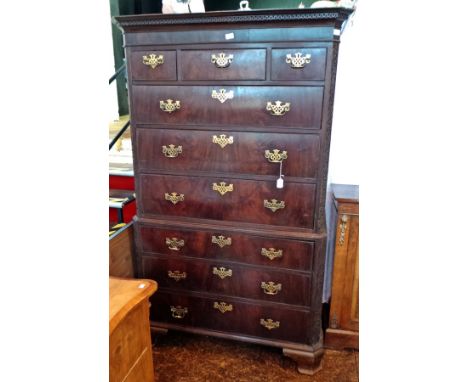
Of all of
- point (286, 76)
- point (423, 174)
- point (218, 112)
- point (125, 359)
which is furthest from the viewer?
point (218, 112)

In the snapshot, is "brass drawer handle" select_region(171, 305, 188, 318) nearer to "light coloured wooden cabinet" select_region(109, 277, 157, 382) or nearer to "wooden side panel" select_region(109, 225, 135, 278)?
"wooden side panel" select_region(109, 225, 135, 278)

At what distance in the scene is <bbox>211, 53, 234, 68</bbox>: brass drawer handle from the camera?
1418mm

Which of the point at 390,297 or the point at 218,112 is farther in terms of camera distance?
the point at 218,112

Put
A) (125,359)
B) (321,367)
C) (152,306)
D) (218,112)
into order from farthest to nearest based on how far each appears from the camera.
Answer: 1. (152,306)
2. (321,367)
3. (218,112)
4. (125,359)

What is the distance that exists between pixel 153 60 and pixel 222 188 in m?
0.65

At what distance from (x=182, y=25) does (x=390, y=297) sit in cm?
139

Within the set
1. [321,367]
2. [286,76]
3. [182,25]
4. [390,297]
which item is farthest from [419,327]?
[321,367]

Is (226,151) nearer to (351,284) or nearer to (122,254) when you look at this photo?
(122,254)

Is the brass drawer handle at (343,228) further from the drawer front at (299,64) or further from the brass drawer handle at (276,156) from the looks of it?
the drawer front at (299,64)

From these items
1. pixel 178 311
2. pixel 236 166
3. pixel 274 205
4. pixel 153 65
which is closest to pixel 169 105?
pixel 153 65

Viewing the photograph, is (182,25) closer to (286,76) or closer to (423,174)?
(286,76)

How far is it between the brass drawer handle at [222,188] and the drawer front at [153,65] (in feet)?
1.69

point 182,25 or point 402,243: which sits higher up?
point 182,25

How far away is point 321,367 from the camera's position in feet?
5.73
